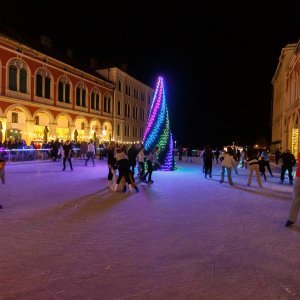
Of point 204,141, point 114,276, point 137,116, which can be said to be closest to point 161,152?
point 114,276

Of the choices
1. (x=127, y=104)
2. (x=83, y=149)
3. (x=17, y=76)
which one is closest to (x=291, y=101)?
(x=83, y=149)

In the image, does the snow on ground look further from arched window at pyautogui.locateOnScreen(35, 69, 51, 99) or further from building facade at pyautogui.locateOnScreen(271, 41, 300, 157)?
arched window at pyautogui.locateOnScreen(35, 69, 51, 99)

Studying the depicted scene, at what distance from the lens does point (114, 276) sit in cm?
401

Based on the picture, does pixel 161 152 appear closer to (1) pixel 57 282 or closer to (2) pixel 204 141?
(1) pixel 57 282

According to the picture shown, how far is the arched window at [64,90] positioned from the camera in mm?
34972

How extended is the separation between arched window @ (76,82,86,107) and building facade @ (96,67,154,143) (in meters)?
7.10

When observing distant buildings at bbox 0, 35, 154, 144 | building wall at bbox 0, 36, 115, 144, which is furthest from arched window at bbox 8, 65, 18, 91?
building wall at bbox 0, 36, 115, 144

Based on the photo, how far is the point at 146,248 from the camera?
5.08m

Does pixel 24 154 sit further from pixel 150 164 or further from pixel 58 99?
pixel 58 99

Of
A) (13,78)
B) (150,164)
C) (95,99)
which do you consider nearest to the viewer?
(150,164)

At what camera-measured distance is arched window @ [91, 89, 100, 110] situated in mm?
41375

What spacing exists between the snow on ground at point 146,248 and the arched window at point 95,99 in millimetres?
33047

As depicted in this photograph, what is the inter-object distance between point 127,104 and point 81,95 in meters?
12.6

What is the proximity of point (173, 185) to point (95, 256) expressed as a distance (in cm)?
805
